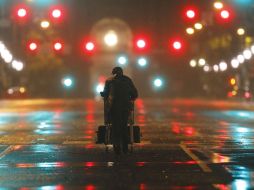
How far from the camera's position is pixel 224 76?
94.4 meters

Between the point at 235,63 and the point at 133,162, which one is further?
the point at 235,63

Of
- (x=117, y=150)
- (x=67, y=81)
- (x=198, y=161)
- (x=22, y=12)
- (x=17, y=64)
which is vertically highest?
(x=17, y=64)

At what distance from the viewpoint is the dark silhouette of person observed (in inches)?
672

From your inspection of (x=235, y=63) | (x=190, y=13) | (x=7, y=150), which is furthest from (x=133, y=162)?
(x=235, y=63)

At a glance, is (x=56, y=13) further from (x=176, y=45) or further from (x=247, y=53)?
(x=247, y=53)

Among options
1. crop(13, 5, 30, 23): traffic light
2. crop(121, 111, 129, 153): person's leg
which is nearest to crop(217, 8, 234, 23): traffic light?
crop(13, 5, 30, 23): traffic light

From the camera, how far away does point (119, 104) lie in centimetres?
1714

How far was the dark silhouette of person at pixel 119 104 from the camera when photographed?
1706cm

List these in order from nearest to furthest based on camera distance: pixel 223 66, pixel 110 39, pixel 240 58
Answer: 1. pixel 110 39
2. pixel 240 58
3. pixel 223 66

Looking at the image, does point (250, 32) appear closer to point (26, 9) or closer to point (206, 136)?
point (26, 9)

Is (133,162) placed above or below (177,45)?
below

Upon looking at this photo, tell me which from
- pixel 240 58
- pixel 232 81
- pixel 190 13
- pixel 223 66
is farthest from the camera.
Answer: pixel 223 66

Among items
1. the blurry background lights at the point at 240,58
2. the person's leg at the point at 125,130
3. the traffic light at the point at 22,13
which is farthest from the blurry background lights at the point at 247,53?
the person's leg at the point at 125,130

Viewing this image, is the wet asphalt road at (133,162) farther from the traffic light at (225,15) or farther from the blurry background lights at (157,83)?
the blurry background lights at (157,83)
